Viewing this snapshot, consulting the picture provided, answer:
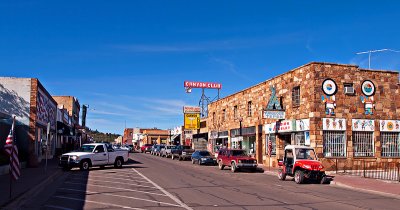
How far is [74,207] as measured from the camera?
40.0 ft

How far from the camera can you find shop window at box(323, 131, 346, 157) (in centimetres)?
2805

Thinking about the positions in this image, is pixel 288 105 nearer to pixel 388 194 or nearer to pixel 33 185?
pixel 388 194

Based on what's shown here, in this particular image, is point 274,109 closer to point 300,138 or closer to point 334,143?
point 300,138

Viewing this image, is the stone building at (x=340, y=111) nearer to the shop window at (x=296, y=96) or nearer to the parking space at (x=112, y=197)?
the shop window at (x=296, y=96)

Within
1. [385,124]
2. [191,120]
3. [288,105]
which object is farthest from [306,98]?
[191,120]

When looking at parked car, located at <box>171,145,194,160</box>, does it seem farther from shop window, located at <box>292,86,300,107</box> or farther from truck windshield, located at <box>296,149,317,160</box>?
truck windshield, located at <box>296,149,317,160</box>

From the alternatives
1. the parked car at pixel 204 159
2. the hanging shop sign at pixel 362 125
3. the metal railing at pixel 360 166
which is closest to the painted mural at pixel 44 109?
the parked car at pixel 204 159

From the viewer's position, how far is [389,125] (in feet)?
97.7

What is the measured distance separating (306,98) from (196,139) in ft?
117

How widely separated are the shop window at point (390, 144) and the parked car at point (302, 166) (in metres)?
9.95

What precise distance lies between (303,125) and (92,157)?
49.2 feet

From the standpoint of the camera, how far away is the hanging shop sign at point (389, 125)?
29.5 metres

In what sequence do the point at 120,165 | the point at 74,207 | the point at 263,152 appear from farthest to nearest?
the point at 263,152 < the point at 120,165 < the point at 74,207

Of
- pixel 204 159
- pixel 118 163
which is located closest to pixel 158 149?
pixel 204 159
